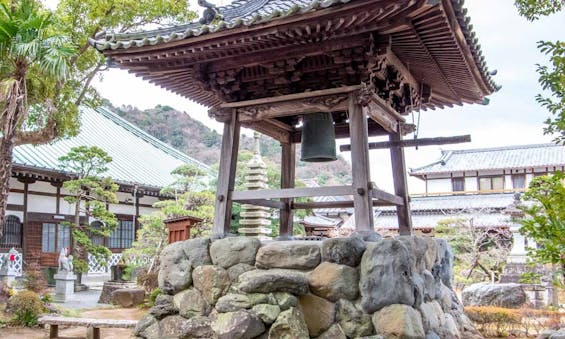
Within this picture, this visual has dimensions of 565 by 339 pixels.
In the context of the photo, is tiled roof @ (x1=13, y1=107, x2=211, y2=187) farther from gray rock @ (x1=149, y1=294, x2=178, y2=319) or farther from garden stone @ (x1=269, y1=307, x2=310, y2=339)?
garden stone @ (x1=269, y1=307, x2=310, y2=339)

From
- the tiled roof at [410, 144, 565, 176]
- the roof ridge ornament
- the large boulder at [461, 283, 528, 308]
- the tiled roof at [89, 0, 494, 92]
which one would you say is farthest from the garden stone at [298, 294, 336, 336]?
the tiled roof at [410, 144, 565, 176]

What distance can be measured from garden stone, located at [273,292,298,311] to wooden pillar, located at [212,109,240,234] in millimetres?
1320

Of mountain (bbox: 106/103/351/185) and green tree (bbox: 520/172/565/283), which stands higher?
mountain (bbox: 106/103/351/185)

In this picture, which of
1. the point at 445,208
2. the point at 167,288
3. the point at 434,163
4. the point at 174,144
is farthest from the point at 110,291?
the point at 174,144

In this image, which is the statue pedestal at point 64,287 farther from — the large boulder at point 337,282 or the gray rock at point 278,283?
the large boulder at point 337,282

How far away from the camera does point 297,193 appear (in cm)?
603

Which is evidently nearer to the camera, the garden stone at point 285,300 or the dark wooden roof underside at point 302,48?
the dark wooden roof underside at point 302,48

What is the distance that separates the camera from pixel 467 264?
2067 centimetres

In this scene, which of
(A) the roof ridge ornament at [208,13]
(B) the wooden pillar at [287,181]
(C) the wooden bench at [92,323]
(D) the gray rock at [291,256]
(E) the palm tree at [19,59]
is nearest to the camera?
(D) the gray rock at [291,256]

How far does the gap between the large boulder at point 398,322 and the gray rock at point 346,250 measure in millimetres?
603

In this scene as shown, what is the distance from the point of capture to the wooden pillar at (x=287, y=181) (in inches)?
307

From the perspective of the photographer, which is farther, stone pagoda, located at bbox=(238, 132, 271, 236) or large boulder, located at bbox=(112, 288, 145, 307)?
stone pagoda, located at bbox=(238, 132, 271, 236)

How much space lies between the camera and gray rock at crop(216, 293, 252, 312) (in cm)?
548

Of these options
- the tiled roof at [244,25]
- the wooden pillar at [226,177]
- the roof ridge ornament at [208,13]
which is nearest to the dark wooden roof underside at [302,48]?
the tiled roof at [244,25]
